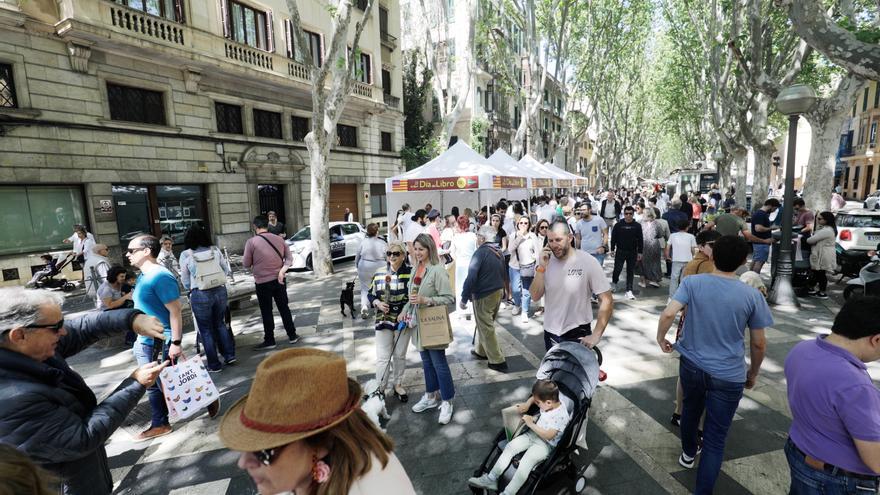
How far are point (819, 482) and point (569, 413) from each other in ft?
4.52

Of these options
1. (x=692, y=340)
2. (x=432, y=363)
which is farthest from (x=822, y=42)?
(x=432, y=363)

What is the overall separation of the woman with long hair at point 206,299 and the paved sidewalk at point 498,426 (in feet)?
1.23

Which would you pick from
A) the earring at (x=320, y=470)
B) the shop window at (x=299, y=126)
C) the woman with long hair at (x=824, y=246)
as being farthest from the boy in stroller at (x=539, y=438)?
the shop window at (x=299, y=126)

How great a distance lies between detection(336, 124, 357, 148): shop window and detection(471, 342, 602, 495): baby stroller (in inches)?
761

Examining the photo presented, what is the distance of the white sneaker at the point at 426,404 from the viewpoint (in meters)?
4.33

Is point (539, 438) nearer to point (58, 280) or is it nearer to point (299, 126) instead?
point (58, 280)

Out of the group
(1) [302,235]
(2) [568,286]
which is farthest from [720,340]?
(1) [302,235]

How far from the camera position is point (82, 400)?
221 cm

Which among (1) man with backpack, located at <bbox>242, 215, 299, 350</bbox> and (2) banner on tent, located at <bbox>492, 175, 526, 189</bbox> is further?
(2) banner on tent, located at <bbox>492, 175, 526, 189</bbox>

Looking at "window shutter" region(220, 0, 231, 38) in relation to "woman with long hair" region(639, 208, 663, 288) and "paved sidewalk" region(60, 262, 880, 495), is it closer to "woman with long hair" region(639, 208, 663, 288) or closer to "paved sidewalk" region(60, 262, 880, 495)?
"paved sidewalk" region(60, 262, 880, 495)

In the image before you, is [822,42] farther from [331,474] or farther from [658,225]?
[331,474]

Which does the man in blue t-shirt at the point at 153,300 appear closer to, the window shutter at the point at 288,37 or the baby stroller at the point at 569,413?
the baby stroller at the point at 569,413

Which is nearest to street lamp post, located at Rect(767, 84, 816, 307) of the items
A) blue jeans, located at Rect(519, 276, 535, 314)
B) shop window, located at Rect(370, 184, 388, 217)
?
blue jeans, located at Rect(519, 276, 535, 314)

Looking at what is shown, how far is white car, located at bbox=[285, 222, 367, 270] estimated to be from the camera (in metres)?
12.5
